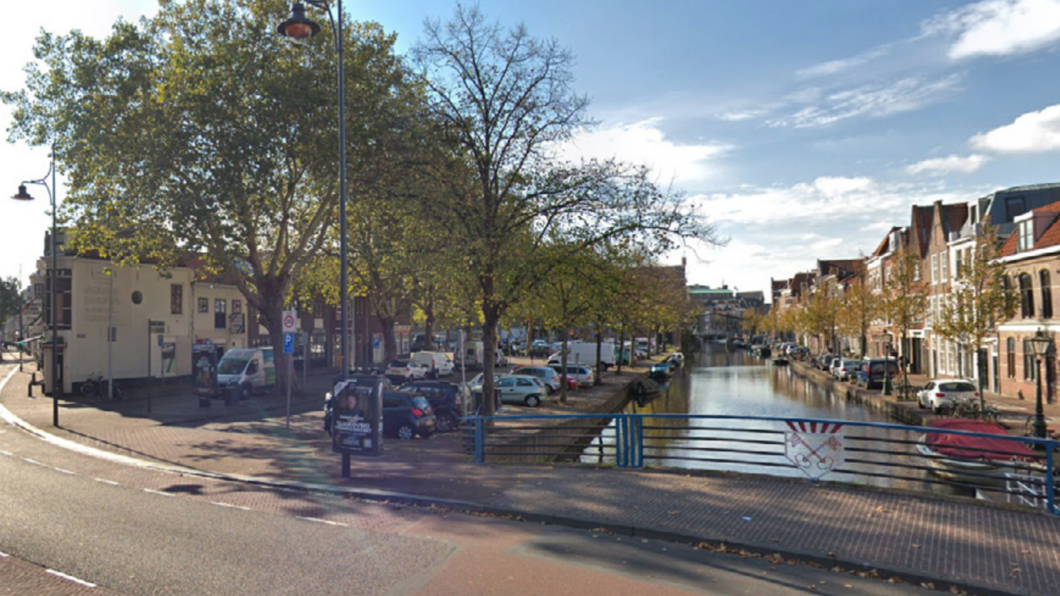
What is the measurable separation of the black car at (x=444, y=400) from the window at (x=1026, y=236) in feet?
88.3

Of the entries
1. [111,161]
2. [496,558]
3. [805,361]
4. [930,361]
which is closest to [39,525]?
[496,558]

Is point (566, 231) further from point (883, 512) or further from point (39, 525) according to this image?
point (39, 525)

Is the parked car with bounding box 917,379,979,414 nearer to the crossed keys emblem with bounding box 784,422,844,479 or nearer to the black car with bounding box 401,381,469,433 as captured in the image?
the crossed keys emblem with bounding box 784,422,844,479

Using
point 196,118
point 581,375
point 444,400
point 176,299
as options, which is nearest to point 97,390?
point 176,299

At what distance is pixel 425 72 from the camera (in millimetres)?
19328

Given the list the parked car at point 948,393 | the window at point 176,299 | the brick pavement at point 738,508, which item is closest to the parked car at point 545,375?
the parked car at point 948,393

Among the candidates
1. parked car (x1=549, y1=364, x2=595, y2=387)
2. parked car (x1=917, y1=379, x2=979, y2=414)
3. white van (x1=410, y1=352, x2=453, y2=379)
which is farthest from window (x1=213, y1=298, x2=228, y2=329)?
parked car (x1=917, y1=379, x2=979, y2=414)

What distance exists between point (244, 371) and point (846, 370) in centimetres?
3730

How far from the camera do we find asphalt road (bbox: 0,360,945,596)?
23.9 feet

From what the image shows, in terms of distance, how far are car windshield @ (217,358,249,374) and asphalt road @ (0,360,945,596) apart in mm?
21632

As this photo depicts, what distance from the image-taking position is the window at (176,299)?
3975 centimetres

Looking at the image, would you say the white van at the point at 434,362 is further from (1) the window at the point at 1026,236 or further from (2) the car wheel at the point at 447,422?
(1) the window at the point at 1026,236

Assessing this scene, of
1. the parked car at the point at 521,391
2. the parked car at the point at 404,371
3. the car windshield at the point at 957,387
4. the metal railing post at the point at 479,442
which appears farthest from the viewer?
the parked car at the point at 404,371

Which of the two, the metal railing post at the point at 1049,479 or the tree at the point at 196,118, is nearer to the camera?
the metal railing post at the point at 1049,479
